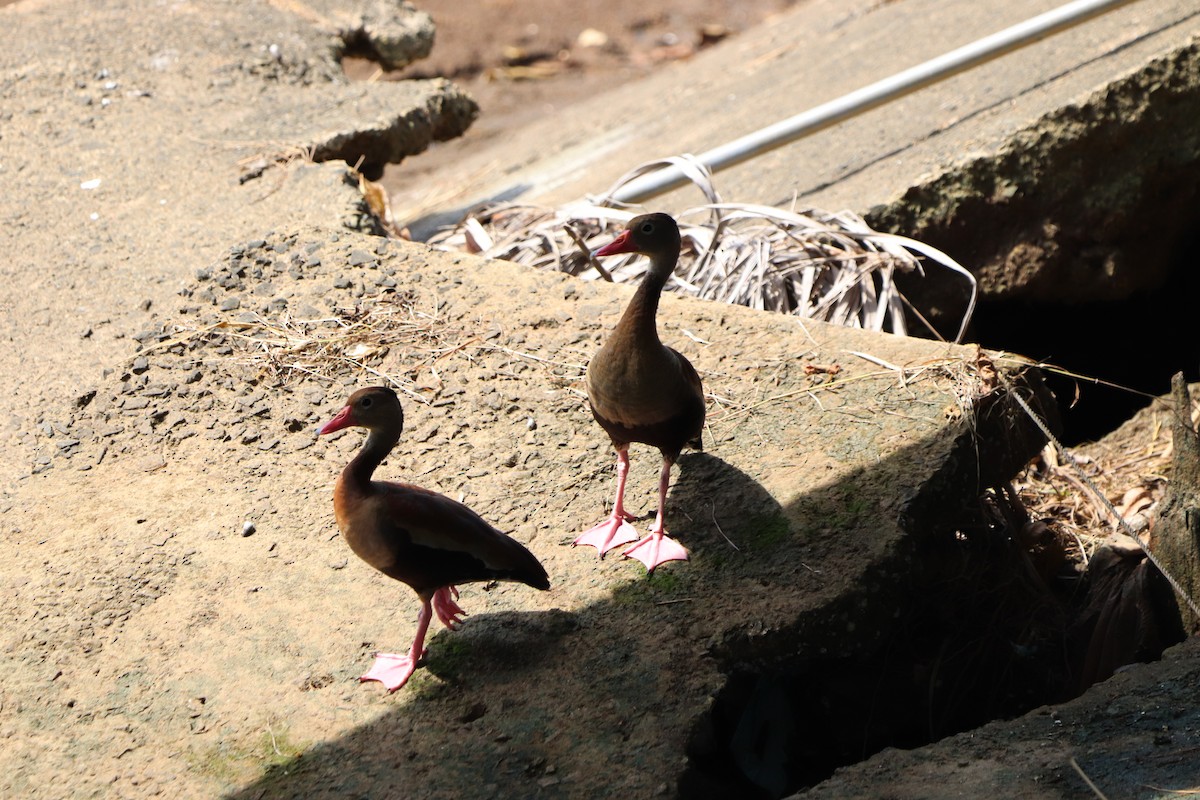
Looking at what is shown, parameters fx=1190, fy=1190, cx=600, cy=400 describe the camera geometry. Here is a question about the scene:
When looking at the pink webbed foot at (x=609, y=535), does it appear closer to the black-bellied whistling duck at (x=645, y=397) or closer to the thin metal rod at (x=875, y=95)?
the black-bellied whistling duck at (x=645, y=397)

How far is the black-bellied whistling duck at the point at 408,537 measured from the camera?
2930 mm

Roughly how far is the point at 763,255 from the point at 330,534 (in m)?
2.36

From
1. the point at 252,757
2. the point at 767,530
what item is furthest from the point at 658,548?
the point at 252,757

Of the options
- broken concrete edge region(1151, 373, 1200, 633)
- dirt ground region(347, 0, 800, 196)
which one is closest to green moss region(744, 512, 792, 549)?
broken concrete edge region(1151, 373, 1200, 633)

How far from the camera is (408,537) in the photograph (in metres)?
2.93

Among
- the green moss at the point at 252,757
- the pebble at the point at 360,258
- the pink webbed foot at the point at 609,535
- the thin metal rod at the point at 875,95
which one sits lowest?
the green moss at the point at 252,757

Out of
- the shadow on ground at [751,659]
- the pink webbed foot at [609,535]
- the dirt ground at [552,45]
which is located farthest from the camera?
the dirt ground at [552,45]

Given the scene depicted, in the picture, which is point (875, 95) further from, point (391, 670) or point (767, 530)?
point (391, 670)

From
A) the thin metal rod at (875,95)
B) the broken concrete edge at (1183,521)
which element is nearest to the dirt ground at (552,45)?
the thin metal rod at (875,95)

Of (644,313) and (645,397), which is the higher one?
(644,313)

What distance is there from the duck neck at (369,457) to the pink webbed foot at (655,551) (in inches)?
29.6

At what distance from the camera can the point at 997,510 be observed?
400 centimetres

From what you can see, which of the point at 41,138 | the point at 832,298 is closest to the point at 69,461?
the point at 41,138

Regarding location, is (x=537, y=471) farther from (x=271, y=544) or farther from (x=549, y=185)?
(x=549, y=185)
